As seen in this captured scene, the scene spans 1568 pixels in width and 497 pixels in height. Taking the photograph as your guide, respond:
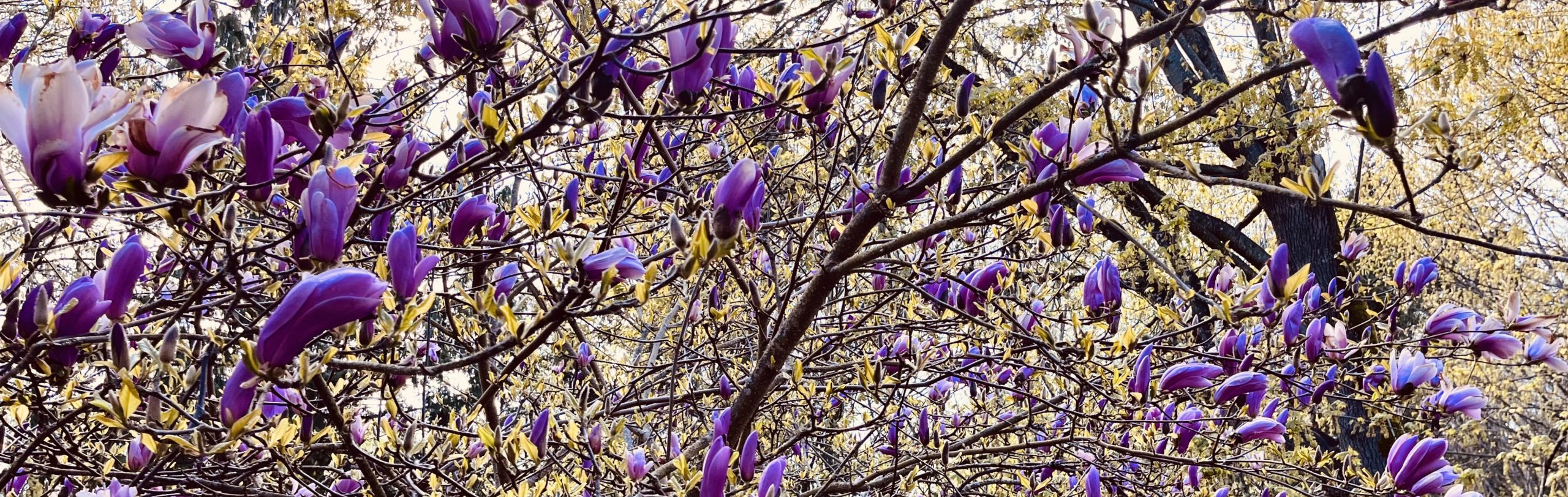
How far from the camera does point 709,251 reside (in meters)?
1.06

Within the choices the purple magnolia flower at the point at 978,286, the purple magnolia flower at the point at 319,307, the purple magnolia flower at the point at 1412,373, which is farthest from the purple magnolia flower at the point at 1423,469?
the purple magnolia flower at the point at 319,307

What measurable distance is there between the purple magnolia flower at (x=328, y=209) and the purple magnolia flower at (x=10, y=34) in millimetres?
981

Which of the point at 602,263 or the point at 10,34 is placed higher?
the point at 10,34

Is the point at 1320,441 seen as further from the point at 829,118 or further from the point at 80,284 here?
the point at 80,284

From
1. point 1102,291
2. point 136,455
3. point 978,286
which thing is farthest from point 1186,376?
point 136,455

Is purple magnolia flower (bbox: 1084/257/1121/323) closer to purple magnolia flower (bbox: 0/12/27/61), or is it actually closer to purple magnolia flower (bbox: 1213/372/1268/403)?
purple magnolia flower (bbox: 1213/372/1268/403)

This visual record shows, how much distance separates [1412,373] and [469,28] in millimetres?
1965

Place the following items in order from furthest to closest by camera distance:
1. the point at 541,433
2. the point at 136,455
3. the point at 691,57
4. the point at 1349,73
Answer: the point at 541,433 < the point at 136,455 < the point at 691,57 < the point at 1349,73

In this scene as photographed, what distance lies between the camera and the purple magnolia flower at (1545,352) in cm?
205

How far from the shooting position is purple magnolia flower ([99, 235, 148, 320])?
1.11 metres

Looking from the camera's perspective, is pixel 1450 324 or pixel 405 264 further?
pixel 1450 324

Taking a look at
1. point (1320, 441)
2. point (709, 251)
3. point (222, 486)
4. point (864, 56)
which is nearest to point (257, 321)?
point (222, 486)

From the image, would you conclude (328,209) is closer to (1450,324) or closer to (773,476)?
(773,476)

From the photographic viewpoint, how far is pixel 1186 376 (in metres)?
1.91
